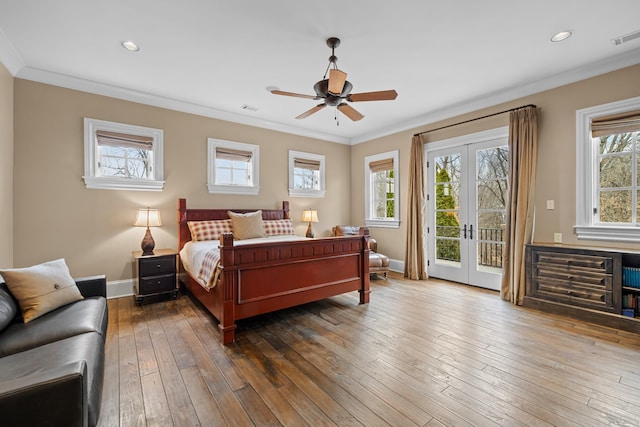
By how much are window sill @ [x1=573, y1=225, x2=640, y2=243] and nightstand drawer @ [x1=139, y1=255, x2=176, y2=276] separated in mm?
5220

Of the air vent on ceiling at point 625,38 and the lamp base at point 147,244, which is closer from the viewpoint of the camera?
the air vent on ceiling at point 625,38

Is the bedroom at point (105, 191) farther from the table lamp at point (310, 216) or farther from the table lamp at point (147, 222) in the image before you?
the table lamp at point (310, 216)

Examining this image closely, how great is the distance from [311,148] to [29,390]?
5.43m

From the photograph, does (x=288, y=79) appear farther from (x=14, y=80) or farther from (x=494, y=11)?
(x=14, y=80)

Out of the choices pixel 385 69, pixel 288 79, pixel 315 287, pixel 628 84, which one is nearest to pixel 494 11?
pixel 385 69

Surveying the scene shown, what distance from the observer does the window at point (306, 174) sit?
5693 mm

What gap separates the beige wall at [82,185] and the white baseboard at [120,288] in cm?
7

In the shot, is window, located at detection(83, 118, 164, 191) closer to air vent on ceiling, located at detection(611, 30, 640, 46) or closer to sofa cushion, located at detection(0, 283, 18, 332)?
sofa cushion, located at detection(0, 283, 18, 332)

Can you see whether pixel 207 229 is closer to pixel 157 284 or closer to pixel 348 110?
pixel 157 284

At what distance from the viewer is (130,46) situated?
9.54 ft

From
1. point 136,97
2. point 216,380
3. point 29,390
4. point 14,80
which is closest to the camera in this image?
point 29,390

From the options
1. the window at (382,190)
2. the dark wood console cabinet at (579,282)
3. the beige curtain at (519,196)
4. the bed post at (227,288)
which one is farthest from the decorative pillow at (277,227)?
the dark wood console cabinet at (579,282)

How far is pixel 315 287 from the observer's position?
11.0ft

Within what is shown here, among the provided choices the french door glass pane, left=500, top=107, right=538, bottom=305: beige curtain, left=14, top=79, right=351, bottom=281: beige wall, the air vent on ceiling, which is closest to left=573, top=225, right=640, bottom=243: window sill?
left=500, top=107, right=538, bottom=305: beige curtain
